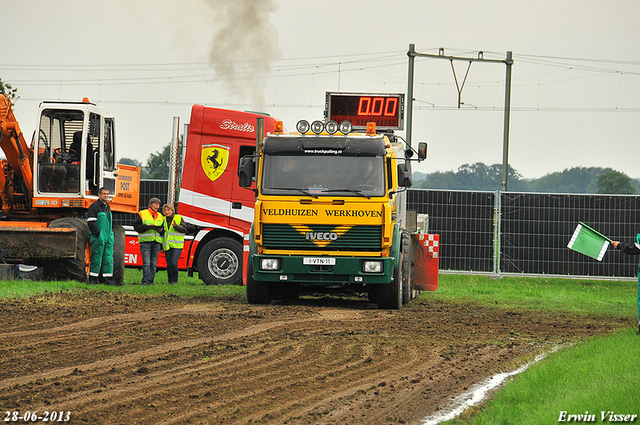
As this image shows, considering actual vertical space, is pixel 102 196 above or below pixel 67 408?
above

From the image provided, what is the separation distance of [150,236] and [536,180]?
351ft

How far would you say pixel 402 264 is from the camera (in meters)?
15.0

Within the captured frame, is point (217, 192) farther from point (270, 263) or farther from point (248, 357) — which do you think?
point (248, 357)

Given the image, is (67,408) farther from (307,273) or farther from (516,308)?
(516,308)

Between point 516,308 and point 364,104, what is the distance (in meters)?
5.45

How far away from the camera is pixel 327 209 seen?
13.8 metres

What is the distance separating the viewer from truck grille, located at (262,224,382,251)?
45.3ft

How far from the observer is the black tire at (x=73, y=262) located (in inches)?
643

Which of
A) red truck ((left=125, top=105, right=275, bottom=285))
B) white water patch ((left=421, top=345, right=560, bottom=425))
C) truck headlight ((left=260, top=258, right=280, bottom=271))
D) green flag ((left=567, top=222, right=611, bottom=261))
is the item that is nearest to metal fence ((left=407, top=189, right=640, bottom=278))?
red truck ((left=125, top=105, right=275, bottom=285))

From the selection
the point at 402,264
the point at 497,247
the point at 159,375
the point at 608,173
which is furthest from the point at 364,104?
the point at 608,173

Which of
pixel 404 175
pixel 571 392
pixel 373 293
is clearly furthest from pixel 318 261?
pixel 571 392

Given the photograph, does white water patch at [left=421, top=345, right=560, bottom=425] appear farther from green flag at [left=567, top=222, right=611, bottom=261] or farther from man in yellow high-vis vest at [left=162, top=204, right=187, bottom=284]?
man in yellow high-vis vest at [left=162, top=204, right=187, bottom=284]

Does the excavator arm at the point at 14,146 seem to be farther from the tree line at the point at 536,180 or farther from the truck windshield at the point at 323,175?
the tree line at the point at 536,180

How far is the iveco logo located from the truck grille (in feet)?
0.11
